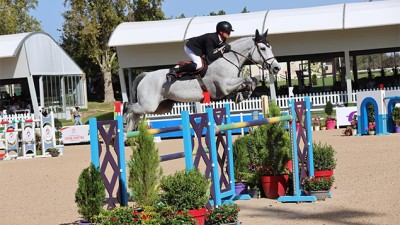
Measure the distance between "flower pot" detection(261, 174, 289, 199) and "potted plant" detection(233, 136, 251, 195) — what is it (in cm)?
35

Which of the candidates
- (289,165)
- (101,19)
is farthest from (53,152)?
(101,19)

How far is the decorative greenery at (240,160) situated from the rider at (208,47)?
1.25m

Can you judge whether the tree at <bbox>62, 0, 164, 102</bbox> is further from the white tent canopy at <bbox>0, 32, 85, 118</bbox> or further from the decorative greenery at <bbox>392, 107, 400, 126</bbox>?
the decorative greenery at <bbox>392, 107, 400, 126</bbox>

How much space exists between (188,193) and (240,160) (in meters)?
3.79

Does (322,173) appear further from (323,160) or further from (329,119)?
(329,119)

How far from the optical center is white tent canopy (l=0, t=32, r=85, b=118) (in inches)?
1531

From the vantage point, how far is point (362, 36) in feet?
102

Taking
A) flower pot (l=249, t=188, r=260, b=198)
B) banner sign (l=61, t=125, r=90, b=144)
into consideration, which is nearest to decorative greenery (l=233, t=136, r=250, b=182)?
flower pot (l=249, t=188, r=260, b=198)

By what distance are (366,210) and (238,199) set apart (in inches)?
88.8

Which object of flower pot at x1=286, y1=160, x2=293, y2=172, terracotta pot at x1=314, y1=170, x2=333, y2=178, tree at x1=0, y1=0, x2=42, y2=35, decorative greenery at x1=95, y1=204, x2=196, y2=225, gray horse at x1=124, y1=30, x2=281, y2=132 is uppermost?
tree at x1=0, y1=0, x2=42, y2=35

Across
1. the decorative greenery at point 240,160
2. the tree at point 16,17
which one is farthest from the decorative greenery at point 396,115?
the tree at point 16,17

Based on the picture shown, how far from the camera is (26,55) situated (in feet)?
129

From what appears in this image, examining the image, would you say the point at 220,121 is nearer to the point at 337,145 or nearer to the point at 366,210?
the point at 366,210

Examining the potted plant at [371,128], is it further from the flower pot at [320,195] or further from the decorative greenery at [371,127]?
the flower pot at [320,195]
